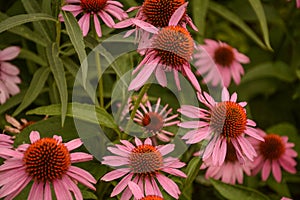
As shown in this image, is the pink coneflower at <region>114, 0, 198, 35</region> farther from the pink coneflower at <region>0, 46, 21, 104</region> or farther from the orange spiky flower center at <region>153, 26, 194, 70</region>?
the pink coneflower at <region>0, 46, 21, 104</region>

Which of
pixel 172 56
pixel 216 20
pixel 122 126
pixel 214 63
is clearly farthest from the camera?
pixel 216 20

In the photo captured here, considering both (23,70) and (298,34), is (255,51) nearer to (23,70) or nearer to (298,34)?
(298,34)

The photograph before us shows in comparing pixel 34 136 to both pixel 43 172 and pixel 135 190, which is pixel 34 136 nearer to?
pixel 43 172

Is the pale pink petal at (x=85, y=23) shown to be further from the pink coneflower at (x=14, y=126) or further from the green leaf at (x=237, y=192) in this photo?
the green leaf at (x=237, y=192)

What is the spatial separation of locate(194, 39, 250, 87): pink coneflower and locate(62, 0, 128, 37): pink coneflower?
2.22ft

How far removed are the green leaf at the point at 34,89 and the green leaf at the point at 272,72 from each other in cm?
88

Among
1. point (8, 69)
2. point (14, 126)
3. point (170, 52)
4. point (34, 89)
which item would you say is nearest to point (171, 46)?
point (170, 52)

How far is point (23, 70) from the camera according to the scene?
Answer: 6.11 ft

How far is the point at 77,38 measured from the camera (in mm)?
1201

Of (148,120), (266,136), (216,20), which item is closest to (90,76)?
(148,120)

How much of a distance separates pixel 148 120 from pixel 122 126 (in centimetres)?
8

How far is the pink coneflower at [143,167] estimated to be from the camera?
3.81ft

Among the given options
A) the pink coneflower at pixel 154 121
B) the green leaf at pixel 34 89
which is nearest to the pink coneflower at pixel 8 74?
the green leaf at pixel 34 89

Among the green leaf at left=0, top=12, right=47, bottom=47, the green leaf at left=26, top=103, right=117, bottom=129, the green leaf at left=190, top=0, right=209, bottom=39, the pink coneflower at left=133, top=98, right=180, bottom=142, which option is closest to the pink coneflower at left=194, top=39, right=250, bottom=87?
the green leaf at left=190, top=0, right=209, bottom=39
